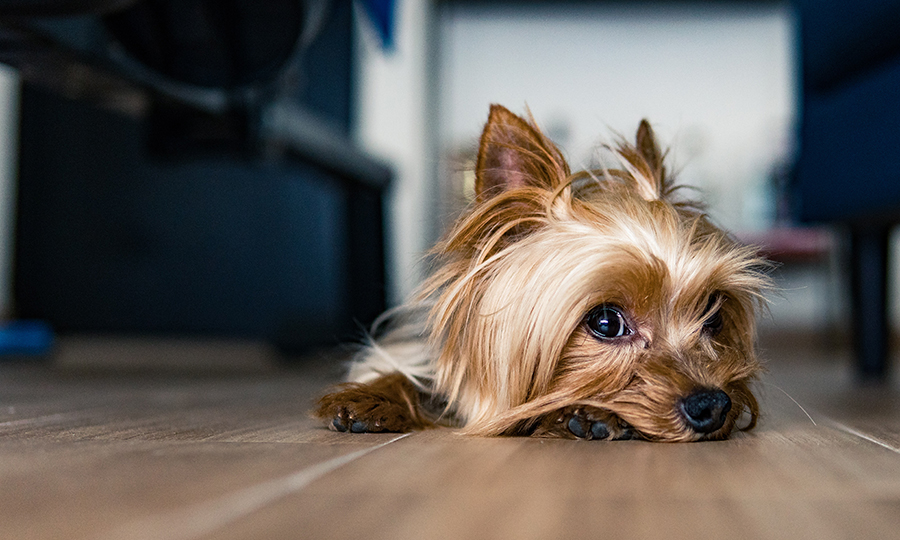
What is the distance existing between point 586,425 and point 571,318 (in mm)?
148

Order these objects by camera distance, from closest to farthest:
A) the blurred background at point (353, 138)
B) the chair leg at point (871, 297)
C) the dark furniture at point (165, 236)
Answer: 1. the blurred background at point (353, 138)
2. the chair leg at point (871, 297)
3. the dark furniture at point (165, 236)

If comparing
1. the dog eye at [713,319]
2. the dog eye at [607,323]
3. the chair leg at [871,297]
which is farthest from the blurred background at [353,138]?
the dog eye at [607,323]

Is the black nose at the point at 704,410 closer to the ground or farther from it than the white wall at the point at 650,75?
closer to the ground

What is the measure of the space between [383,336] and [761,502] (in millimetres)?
934

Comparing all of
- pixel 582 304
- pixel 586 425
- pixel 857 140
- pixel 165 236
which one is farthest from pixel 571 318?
pixel 165 236

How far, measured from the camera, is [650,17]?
266 inches

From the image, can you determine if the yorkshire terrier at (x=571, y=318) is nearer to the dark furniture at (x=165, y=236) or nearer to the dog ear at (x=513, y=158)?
the dog ear at (x=513, y=158)

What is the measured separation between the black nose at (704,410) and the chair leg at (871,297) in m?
1.70

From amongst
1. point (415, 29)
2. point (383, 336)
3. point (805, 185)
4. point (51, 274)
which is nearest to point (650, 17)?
point (415, 29)

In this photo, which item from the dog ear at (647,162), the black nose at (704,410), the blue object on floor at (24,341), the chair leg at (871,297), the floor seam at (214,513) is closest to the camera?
the floor seam at (214,513)

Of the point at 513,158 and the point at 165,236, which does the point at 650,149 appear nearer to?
the point at 513,158

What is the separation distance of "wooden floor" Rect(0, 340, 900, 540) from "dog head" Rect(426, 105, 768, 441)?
0.27 ft

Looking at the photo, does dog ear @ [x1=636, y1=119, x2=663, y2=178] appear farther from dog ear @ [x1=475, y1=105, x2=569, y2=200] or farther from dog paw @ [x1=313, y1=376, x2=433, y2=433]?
dog paw @ [x1=313, y1=376, x2=433, y2=433]

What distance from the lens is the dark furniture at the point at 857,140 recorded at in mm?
1926
